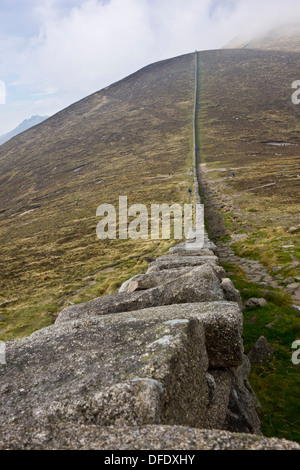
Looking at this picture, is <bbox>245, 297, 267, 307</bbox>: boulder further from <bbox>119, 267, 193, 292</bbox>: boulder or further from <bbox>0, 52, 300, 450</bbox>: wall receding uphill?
<bbox>0, 52, 300, 450</bbox>: wall receding uphill

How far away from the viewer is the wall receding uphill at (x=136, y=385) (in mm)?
4051

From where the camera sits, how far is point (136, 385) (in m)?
4.73

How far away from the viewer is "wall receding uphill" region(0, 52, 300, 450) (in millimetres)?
4051

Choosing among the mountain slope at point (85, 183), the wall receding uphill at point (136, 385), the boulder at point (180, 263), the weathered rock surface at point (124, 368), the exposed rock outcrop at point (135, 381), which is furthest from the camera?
the mountain slope at point (85, 183)

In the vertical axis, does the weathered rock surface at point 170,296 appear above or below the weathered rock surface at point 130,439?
above

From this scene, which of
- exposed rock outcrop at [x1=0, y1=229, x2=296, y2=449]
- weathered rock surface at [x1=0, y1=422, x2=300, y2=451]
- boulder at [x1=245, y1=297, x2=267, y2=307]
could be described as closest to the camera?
weathered rock surface at [x1=0, y1=422, x2=300, y2=451]

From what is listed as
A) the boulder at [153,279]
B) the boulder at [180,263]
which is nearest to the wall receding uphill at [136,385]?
the boulder at [153,279]

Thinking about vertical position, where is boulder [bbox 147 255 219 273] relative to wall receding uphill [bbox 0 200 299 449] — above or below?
above

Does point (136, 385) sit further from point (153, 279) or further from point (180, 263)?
point (180, 263)

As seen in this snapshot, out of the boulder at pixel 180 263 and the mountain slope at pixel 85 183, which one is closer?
the boulder at pixel 180 263

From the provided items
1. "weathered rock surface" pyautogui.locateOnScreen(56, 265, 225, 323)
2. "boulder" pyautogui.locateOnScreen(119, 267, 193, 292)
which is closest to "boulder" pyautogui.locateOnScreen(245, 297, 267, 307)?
"boulder" pyautogui.locateOnScreen(119, 267, 193, 292)

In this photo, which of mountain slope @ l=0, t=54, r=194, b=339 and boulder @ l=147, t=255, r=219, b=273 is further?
mountain slope @ l=0, t=54, r=194, b=339

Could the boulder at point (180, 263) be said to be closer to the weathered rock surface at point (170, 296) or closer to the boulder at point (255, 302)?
the boulder at point (255, 302)

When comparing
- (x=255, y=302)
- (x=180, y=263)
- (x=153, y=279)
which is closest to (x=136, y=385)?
(x=153, y=279)
